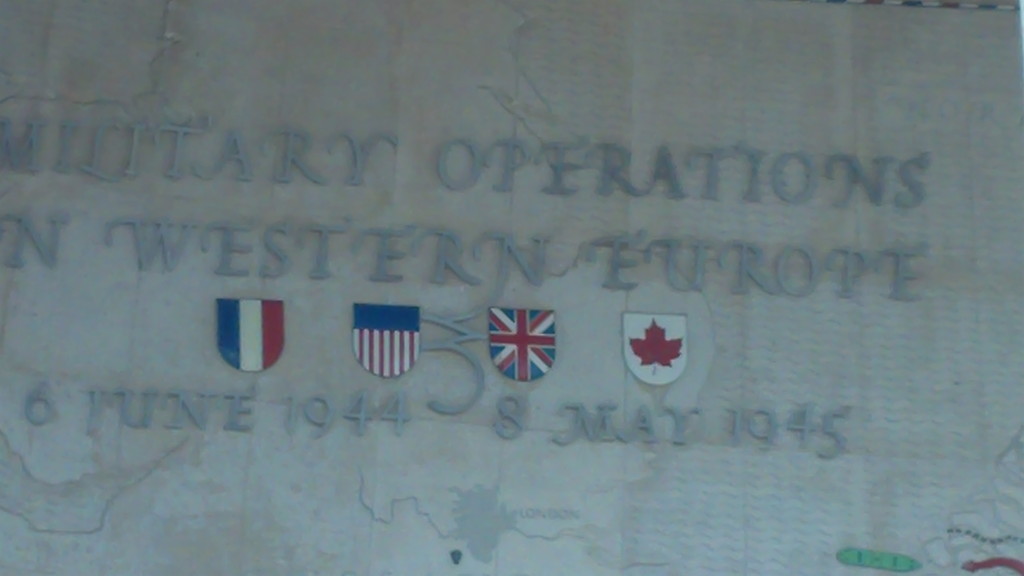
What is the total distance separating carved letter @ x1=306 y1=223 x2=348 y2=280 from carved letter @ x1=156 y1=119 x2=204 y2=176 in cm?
63

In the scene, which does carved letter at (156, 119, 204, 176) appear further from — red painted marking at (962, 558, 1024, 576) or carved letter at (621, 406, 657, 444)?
red painted marking at (962, 558, 1024, 576)

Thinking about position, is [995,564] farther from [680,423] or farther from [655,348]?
[655,348]

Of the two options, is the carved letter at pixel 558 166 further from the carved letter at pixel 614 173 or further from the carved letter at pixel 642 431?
the carved letter at pixel 642 431

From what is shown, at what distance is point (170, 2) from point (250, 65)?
461 millimetres

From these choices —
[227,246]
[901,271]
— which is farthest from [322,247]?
[901,271]

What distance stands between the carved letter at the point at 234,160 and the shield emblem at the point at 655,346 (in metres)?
1.76

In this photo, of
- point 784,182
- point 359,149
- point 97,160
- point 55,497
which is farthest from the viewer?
point 784,182

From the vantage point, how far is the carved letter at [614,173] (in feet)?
26.5

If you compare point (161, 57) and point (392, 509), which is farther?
point (161, 57)

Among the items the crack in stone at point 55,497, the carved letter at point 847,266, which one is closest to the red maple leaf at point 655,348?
the carved letter at point 847,266

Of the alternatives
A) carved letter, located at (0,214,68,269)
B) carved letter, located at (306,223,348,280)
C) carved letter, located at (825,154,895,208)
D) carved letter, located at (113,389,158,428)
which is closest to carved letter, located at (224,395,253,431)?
carved letter, located at (113,389,158,428)

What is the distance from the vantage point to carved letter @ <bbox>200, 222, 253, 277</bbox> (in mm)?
Answer: 7781

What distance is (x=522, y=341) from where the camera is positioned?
7.86 metres

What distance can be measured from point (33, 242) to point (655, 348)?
271 centimetres
